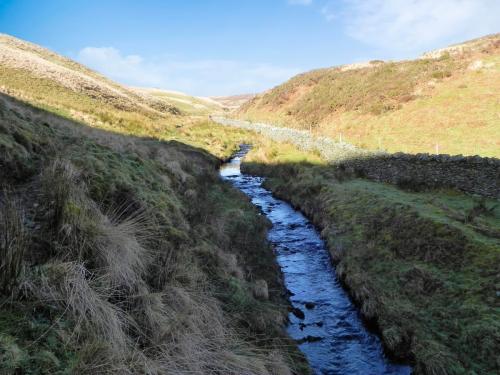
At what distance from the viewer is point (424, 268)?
10.8 metres

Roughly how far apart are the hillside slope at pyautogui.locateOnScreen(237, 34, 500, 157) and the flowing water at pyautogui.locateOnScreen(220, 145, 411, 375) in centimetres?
1680

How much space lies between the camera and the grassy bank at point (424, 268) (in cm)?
809

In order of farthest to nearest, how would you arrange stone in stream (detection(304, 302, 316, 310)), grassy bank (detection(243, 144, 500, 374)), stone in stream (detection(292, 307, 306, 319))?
stone in stream (detection(304, 302, 316, 310))
stone in stream (detection(292, 307, 306, 319))
grassy bank (detection(243, 144, 500, 374))

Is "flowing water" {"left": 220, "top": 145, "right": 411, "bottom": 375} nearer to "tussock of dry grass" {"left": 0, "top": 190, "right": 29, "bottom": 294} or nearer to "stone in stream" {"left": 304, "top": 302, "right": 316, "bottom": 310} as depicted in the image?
"stone in stream" {"left": 304, "top": 302, "right": 316, "bottom": 310}

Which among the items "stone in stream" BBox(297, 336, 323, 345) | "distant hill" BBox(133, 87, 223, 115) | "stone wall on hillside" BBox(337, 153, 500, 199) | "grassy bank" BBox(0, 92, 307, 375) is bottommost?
"stone in stream" BBox(297, 336, 323, 345)

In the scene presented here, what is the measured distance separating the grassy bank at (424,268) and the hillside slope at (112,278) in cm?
262

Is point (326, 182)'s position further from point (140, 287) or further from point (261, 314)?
point (140, 287)

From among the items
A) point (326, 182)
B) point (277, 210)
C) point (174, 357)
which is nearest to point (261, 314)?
point (174, 357)

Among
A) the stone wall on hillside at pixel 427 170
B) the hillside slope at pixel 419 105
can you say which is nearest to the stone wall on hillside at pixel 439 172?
the stone wall on hillside at pixel 427 170

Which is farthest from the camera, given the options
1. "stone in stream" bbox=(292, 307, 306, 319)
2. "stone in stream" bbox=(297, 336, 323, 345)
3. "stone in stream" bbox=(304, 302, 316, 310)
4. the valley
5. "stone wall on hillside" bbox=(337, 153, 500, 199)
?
"stone wall on hillside" bbox=(337, 153, 500, 199)

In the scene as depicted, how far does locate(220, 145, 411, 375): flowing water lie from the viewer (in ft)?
28.3

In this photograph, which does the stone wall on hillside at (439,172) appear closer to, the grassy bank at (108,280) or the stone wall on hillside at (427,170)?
the stone wall on hillside at (427,170)

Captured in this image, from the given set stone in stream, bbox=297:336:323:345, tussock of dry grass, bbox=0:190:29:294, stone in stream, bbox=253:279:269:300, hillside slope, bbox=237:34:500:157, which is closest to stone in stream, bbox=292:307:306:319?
stone in stream, bbox=297:336:323:345

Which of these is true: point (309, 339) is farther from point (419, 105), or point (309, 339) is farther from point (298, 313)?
point (419, 105)
